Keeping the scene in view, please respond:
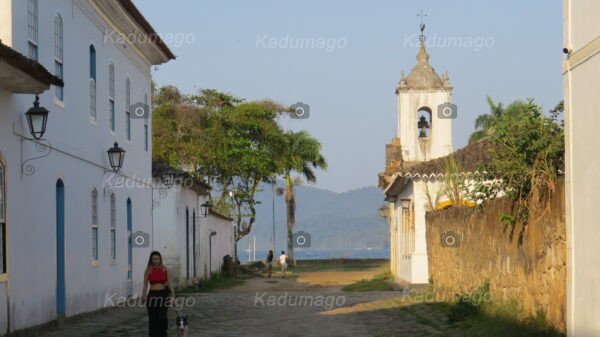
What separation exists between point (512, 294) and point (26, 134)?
7472 mm

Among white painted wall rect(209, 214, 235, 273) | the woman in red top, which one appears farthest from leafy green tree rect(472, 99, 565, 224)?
white painted wall rect(209, 214, 235, 273)

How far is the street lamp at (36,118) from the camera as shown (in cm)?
1573

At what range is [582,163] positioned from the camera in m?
11.1

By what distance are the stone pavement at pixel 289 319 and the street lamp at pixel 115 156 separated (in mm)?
3048

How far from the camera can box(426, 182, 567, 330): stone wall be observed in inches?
499

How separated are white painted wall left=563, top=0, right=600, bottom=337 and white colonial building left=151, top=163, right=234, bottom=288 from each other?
814 inches

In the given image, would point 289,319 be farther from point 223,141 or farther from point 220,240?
point 223,141

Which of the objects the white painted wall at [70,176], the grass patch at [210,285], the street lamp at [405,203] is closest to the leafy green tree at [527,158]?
the white painted wall at [70,176]

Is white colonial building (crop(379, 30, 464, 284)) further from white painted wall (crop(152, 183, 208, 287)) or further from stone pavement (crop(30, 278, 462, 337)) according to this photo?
stone pavement (crop(30, 278, 462, 337))

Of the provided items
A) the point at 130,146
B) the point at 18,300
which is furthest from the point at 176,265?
the point at 18,300

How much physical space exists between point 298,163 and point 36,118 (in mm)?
46668

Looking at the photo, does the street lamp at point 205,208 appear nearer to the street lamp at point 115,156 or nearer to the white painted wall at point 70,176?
the white painted wall at point 70,176

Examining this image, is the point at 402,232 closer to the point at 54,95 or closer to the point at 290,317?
the point at 290,317

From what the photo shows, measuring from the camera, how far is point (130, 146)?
2619 centimetres
